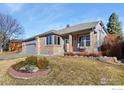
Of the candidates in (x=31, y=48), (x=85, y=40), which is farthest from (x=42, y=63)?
(x=85, y=40)

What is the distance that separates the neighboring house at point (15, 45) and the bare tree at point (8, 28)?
0.70ft

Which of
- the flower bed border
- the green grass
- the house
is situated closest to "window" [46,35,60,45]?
the house

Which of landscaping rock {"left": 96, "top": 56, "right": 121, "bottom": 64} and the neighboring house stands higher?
the neighboring house

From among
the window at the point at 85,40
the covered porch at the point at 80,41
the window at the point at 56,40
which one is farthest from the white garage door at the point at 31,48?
the window at the point at 85,40

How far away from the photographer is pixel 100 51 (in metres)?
13.4

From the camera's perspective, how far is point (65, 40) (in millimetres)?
16281

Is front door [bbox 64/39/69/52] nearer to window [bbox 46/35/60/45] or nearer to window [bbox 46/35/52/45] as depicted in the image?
window [bbox 46/35/60/45]

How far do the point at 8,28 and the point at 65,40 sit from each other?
5.00 m

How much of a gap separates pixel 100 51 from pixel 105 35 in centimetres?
88

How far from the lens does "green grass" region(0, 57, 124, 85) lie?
11523 millimetres

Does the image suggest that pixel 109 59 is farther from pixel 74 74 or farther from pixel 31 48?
pixel 31 48

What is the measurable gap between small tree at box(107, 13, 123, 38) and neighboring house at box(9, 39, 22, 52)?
4.09 m
